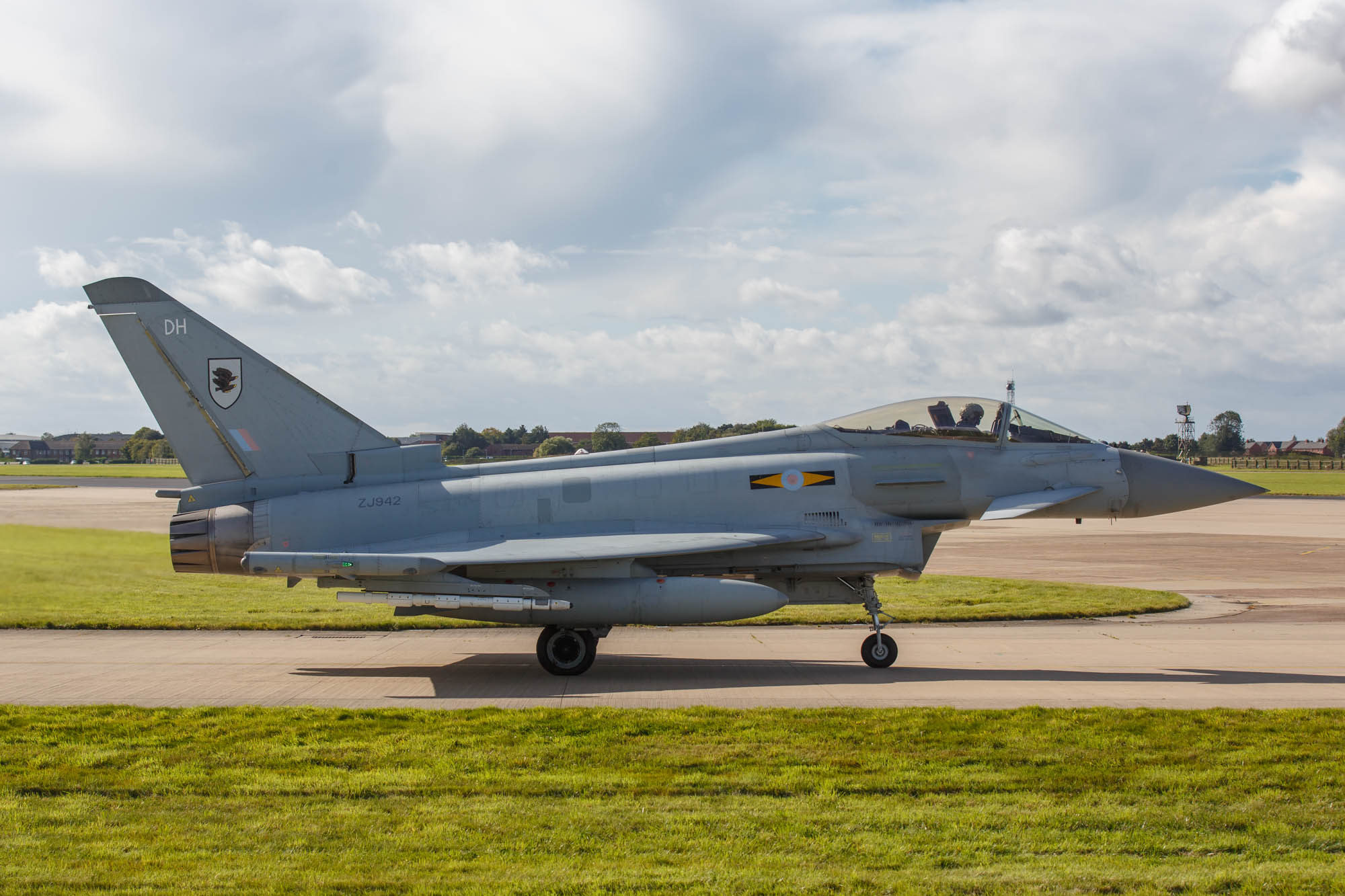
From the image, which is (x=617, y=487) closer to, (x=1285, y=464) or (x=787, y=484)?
(x=787, y=484)

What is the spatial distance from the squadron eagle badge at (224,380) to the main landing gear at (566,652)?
5.15m

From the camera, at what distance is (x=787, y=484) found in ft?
40.9

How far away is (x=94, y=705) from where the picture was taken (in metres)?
9.67

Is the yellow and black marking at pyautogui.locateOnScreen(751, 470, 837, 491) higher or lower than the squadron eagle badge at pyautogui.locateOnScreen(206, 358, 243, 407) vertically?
lower

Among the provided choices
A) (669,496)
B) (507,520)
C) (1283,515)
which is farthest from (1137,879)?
(1283,515)

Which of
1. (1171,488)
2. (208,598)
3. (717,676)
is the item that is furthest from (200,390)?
(1171,488)

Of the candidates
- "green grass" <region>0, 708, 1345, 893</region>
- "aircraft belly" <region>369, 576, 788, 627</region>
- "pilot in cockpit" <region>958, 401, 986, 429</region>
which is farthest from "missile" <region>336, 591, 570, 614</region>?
"pilot in cockpit" <region>958, 401, 986, 429</region>

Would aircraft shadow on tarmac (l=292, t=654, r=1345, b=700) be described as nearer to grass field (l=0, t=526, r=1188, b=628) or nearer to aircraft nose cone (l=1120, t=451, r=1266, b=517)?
aircraft nose cone (l=1120, t=451, r=1266, b=517)

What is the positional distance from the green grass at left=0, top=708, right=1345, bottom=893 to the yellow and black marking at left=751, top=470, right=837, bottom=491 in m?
3.72

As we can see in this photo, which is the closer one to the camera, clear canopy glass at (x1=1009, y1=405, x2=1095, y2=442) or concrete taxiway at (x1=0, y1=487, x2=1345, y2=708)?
concrete taxiway at (x1=0, y1=487, x2=1345, y2=708)

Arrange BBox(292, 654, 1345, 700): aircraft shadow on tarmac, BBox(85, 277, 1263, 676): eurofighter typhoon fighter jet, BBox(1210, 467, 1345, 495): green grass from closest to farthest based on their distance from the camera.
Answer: BBox(292, 654, 1345, 700): aircraft shadow on tarmac → BBox(85, 277, 1263, 676): eurofighter typhoon fighter jet → BBox(1210, 467, 1345, 495): green grass

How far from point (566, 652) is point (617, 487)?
2142mm

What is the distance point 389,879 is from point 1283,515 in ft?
150

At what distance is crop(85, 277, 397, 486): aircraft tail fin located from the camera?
1262 cm
